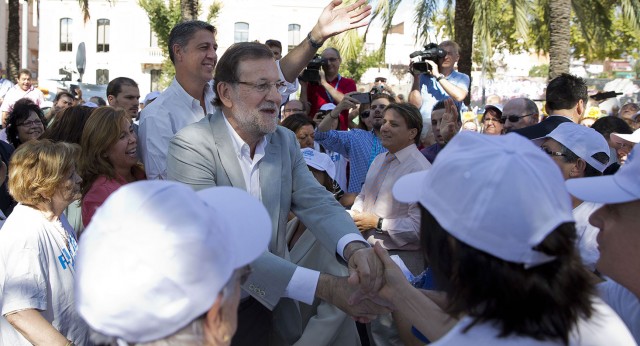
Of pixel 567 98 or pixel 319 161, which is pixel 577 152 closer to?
pixel 567 98

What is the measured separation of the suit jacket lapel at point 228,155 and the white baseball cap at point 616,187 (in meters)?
1.65

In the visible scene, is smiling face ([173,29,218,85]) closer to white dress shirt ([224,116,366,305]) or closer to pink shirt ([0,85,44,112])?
white dress shirt ([224,116,366,305])

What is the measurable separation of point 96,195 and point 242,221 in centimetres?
278

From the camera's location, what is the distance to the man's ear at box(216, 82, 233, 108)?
363cm

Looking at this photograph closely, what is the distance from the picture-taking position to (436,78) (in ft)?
26.7

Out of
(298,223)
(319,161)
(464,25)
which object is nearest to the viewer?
(298,223)

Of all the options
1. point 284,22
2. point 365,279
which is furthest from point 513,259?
point 284,22

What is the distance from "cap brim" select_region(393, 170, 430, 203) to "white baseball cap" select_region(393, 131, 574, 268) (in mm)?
145

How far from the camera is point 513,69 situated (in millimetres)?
59906

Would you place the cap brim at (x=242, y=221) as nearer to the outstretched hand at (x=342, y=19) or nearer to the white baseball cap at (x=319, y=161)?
the outstretched hand at (x=342, y=19)

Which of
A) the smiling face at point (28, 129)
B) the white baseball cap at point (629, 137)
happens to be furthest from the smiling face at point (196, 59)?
the white baseball cap at point (629, 137)

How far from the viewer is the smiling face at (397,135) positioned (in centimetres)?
596

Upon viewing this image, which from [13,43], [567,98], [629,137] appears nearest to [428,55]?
[567,98]

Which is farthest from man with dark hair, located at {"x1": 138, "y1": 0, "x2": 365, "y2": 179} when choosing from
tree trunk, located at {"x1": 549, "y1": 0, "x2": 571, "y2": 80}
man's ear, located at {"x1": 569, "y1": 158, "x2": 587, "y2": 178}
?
tree trunk, located at {"x1": 549, "y1": 0, "x2": 571, "y2": 80}
